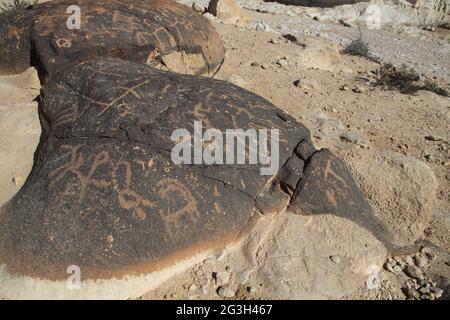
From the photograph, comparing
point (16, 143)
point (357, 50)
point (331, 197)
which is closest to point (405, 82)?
point (357, 50)

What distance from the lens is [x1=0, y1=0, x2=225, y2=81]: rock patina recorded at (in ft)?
10.3

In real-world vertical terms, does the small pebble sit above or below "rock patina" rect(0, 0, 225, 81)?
below

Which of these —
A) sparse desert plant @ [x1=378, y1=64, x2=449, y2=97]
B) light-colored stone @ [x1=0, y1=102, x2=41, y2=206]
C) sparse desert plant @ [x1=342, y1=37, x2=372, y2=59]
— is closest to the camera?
light-colored stone @ [x1=0, y1=102, x2=41, y2=206]

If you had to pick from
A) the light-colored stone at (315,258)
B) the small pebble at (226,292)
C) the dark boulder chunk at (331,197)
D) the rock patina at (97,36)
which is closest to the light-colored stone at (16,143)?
the rock patina at (97,36)

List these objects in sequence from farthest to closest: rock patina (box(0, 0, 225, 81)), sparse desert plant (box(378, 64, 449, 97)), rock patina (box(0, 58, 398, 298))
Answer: sparse desert plant (box(378, 64, 449, 97))
rock patina (box(0, 0, 225, 81))
rock patina (box(0, 58, 398, 298))

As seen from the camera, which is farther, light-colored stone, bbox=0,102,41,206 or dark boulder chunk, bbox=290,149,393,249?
light-colored stone, bbox=0,102,41,206

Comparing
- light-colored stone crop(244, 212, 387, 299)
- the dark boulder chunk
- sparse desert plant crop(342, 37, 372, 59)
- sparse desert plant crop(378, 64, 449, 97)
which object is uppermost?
the dark boulder chunk

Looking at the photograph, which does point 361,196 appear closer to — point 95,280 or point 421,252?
point 421,252

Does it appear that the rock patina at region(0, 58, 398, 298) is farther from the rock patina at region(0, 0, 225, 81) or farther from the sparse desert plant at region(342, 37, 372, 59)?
the sparse desert plant at region(342, 37, 372, 59)

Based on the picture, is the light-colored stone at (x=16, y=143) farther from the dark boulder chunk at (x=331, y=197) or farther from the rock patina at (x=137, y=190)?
the dark boulder chunk at (x=331, y=197)

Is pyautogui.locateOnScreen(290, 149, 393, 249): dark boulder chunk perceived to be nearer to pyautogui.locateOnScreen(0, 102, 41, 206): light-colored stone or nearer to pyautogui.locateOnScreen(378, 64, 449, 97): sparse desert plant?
pyautogui.locateOnScreen(0, 102, 41, 206): light-colored stone

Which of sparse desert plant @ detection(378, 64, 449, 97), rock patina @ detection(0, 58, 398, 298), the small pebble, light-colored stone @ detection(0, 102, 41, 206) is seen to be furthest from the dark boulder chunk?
sparse desert plant @ detection(378, 64, 449, 97)

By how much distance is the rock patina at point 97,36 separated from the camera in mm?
3145
